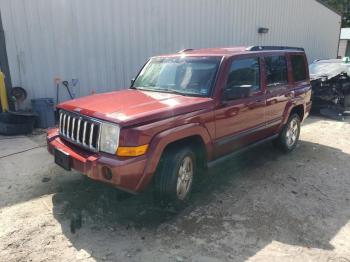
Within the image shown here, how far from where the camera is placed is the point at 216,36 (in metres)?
11.5

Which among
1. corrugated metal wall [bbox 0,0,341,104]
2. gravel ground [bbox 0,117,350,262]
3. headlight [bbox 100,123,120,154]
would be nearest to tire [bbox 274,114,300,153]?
gravel ground [bbox 0,117,350,262]

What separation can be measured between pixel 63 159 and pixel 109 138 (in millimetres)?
734

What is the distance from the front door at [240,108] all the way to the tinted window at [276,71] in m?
0.28

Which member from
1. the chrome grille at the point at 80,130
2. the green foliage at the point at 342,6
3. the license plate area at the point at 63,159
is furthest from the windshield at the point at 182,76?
the green foliage at the point at 342,6

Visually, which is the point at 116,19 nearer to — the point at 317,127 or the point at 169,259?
the point at 317,127

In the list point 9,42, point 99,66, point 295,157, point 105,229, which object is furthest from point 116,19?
point 105,229

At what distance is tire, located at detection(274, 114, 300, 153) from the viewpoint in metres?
5.88

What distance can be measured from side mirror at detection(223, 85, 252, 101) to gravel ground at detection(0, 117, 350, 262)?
1244mm

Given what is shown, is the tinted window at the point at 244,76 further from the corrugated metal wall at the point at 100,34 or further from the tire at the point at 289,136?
the corrugated metal wall at the point at 100,34

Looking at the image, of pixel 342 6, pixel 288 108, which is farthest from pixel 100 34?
pixel 342 6

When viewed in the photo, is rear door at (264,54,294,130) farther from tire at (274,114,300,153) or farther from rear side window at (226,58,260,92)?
tire at (274,114,300,153)

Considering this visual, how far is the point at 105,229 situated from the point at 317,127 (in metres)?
6.54

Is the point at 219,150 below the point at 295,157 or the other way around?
the other way around

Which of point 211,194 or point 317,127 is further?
point 317,127
